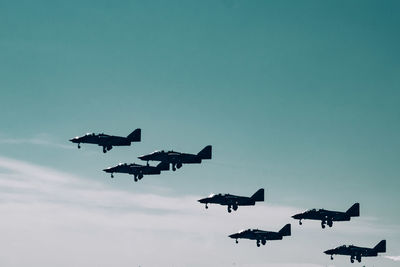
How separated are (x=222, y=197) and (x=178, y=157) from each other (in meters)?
23.8

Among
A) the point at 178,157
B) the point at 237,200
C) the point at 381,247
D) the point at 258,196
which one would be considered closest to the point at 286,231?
the point at 258,196

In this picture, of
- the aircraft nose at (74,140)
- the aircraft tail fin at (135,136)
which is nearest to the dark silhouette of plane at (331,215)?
the aircraft tail fin at (135,136)

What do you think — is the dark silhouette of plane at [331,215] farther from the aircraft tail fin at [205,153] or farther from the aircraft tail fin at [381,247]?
the aircraft tail fin at [205,153]

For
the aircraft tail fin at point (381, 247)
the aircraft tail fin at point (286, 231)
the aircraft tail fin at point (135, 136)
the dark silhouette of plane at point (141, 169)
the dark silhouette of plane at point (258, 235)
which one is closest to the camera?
the aircraft tail fin at point (135, 136)

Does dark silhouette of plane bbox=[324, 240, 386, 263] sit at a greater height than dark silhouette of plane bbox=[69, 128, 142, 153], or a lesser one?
lesser

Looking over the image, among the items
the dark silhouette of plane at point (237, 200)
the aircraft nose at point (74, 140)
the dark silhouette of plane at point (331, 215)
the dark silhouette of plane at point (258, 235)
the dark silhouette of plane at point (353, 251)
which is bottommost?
the dark silhouette of plane at point (353, 251)

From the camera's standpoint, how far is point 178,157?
9019cm

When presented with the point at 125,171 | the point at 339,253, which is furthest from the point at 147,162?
the point at 339,253

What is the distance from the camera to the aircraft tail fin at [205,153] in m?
91.1

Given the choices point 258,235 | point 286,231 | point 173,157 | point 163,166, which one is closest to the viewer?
point 173,157

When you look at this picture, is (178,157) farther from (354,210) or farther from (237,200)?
(354,210)

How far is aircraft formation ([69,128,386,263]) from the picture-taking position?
87188mm

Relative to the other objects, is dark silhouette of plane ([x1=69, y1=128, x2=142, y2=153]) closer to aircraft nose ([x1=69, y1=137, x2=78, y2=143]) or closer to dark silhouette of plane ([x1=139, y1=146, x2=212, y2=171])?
aircraft nose ([x1=69, y1=137, x2=78, y2=143])

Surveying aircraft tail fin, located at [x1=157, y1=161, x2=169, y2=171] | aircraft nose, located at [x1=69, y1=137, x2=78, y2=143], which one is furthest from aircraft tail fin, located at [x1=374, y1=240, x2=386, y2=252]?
aircraft nose, located at [x1=69, y1=137, x2=78, y2=143]
